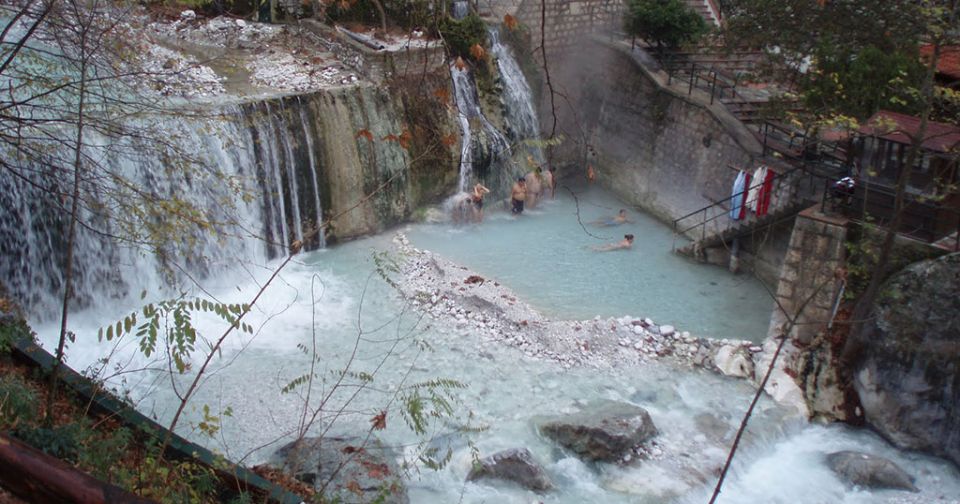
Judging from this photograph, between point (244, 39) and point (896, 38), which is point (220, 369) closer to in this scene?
point (244, 39)

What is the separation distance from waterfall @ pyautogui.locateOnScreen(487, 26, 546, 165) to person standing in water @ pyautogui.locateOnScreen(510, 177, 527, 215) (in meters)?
1.08

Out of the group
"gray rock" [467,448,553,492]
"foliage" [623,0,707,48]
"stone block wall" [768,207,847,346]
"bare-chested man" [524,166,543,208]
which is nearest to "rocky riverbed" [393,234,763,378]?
"stone block wall" [768,207,847,346]

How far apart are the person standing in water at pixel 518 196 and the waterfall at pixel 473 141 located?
0.74m

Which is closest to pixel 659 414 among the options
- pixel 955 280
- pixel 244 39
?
pixel 955 280

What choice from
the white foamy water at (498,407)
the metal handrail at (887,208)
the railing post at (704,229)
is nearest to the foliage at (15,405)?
the white foamy water at (498,407)

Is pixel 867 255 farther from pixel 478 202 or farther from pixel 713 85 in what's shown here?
pixel 478 202

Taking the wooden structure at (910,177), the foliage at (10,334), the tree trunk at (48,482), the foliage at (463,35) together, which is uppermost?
the tree trunk at (48,482)

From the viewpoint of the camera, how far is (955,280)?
28.9ft

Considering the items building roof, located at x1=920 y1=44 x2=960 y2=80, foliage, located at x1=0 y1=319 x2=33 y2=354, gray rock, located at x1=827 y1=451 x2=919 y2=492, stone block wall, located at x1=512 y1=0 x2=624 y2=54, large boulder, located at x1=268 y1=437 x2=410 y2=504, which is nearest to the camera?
foliage, located at x1=0 y1=319 x2=33 y2=354

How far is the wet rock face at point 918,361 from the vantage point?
8.73 m

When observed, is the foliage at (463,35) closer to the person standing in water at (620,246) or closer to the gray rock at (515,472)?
the person standing in water at (620,246)

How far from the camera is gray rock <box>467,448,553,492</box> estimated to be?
26.0 feet

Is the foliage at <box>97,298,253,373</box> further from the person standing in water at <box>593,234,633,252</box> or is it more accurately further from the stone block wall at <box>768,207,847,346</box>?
the person standing in water at <box>593,234,633,252</box>

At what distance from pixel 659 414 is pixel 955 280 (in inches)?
146
